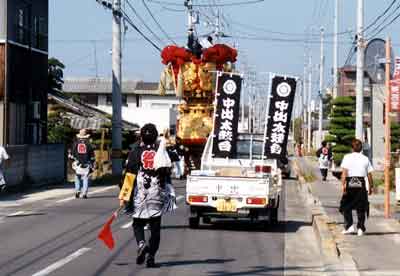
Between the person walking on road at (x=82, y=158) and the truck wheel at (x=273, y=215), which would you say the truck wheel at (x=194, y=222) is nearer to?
the truck wheel at (x=273, y=215)

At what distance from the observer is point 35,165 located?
30.6 meters

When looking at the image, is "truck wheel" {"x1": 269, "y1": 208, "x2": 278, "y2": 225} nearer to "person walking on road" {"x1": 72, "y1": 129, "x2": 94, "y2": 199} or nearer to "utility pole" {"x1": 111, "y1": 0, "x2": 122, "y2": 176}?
"person walking on road" {"x1": 72, "y1": 129, "x2": 94, "y2": 199}

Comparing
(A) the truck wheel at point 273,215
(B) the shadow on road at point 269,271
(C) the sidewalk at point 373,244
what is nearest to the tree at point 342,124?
(C) the sidewalk at point 373,244

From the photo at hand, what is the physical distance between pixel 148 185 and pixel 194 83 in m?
25.2

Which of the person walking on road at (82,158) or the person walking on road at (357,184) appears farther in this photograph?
the person walking on road at (82,158)

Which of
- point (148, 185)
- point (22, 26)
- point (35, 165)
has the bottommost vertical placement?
point (35, 165)

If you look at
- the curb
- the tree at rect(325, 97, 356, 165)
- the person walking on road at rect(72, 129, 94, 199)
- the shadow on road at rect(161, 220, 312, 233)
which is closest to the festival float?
the person walking on road at rect(72, 129, 94, 199)

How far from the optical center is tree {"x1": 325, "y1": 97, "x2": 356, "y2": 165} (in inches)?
1954

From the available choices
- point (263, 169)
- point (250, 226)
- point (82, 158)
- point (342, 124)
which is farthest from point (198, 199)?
A: point (342, 124)

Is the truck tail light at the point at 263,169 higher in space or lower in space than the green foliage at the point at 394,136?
lower

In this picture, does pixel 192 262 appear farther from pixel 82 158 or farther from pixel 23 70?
pixel 23 70

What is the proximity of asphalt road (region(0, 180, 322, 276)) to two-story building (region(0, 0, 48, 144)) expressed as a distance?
10.0m

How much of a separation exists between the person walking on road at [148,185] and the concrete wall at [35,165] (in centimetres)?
1577

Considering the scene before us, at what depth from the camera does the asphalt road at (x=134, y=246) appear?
12086mm
